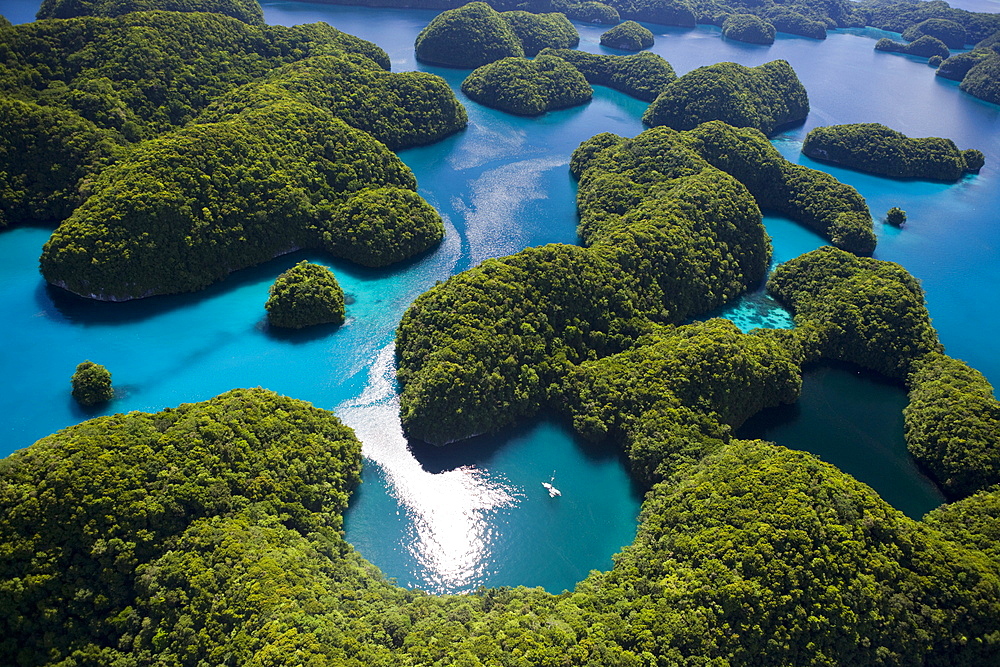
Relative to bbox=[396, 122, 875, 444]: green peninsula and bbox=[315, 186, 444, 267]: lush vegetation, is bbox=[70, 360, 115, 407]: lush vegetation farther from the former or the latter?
bbox=[315, 186, 444, 267]: lush vegetation

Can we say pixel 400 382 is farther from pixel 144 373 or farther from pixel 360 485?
pixel 144 373

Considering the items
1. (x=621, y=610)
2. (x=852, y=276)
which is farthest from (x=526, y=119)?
(x=621, y=610)

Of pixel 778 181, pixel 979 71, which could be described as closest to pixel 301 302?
pixel 778 181

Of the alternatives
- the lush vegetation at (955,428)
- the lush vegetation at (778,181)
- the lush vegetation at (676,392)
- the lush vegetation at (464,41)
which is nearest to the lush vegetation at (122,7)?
the lush vegetation at (464,41)

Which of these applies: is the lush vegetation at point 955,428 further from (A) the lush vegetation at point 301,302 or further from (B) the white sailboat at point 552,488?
(A) the lush vegetation at point 301,302

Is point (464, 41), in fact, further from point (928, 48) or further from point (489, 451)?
point (928, 48)

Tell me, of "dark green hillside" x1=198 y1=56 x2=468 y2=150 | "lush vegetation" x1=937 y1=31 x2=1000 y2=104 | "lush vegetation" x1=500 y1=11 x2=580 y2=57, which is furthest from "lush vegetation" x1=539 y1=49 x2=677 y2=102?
"lush vegetation" x1=937 y1=31 x2=1000 y2=104
